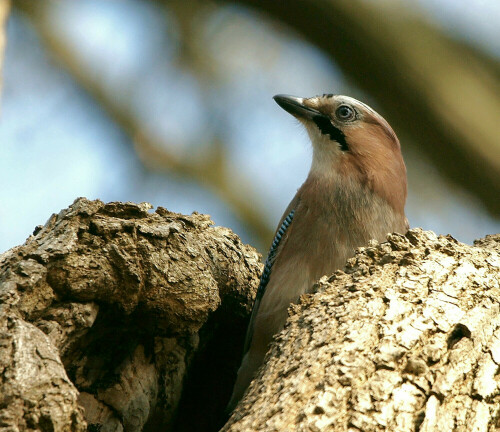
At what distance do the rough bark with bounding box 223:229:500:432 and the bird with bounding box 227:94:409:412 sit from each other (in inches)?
41.7

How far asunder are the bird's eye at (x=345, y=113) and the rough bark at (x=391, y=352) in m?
2.12

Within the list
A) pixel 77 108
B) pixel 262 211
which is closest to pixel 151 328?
pixel 262 211

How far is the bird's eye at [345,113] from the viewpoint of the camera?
5.15 metres

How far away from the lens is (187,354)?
3.96 m

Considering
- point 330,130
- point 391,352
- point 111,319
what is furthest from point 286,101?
point 391,352

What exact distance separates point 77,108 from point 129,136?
26.2 inches

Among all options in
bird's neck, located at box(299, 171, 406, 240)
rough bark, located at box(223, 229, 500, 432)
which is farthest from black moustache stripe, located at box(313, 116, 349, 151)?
rough bark, located at box(223, 229, 500, 432)

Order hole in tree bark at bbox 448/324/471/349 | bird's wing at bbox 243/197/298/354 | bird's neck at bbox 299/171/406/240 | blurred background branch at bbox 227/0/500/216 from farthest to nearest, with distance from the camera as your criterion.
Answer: blurred background branch at bbox 227/0/500/216
bird's neck at bbox 299/171/406/240
bird's wing at bbox 243/197/298/354
hole in tree bark at bbox 448/324/471/349

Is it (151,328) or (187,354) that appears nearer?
(151,328)

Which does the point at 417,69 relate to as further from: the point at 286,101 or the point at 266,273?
the point at 266,273

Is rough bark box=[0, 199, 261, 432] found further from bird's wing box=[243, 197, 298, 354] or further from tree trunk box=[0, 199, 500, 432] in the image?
bird's wing box=[243, 197, 298, 354]

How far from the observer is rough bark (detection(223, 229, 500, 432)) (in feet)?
7.58

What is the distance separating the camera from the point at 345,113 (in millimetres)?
5160

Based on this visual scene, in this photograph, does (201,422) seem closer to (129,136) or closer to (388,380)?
(388,380)
